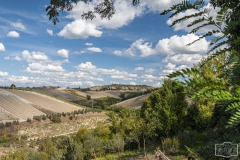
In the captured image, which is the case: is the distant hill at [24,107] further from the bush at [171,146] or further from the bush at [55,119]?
the bush at [171,146]

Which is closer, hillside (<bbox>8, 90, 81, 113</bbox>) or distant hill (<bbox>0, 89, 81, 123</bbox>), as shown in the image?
distant hill (<bbox>0, 89, 81, 123</bbox>)

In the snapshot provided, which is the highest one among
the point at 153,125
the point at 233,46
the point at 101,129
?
the point at 233,46

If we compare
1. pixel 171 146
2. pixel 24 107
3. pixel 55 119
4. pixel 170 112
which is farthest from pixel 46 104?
pixel 171 146

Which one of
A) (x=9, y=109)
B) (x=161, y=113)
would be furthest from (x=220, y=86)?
(x=9, y=109)

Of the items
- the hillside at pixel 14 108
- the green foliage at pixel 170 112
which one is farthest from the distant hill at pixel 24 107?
the green foliage at pixel 170 112

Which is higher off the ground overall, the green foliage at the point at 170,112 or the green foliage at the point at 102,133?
the green foliage at the point at 170,112

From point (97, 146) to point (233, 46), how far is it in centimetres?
2866

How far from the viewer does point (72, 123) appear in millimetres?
53719

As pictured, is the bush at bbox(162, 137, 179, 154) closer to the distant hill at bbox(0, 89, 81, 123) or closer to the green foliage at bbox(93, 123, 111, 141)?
the green foliage at bbox(93, 123, 111, 141)

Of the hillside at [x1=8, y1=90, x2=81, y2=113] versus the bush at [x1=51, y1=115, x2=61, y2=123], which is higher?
the hillside at [x1=8, y1=90, x2=81, y2=113]

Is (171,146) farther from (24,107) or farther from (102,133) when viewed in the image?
(24,107)

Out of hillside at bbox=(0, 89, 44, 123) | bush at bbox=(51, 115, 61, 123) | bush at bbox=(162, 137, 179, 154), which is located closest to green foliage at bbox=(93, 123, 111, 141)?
bush at bbox=(162, 137, 179, 154)

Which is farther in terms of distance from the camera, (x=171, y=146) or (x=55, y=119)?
(x=55, y=119)

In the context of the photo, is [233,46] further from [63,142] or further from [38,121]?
[38,121]
